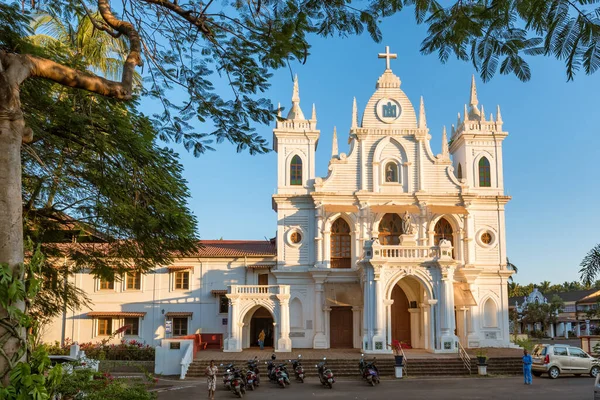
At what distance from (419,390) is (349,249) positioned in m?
13.8

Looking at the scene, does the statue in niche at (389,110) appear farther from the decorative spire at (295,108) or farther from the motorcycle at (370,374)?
the motorcycle at (370,374)

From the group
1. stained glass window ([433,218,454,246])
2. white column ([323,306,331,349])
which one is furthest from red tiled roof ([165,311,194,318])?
stained glass window ([433,218,454,246])

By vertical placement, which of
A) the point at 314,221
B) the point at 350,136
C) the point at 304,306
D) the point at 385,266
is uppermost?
the point at 350,136

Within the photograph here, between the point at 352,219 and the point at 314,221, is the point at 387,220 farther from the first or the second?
the point at 314,221

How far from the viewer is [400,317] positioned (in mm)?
32094

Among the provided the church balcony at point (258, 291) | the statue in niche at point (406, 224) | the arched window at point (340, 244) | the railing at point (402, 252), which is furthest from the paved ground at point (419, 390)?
the arched window at point (340, 244)

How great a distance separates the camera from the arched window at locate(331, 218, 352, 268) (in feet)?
107

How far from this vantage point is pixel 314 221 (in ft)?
107

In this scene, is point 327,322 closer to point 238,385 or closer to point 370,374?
point 370,374

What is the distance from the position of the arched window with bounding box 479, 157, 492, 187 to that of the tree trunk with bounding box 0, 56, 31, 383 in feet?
103

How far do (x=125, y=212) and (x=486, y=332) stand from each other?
26.0m

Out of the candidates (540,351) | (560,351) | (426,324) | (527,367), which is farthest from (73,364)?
(426,324)

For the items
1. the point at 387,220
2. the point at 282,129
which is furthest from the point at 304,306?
the point at 282,129

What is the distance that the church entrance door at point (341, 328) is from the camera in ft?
104
